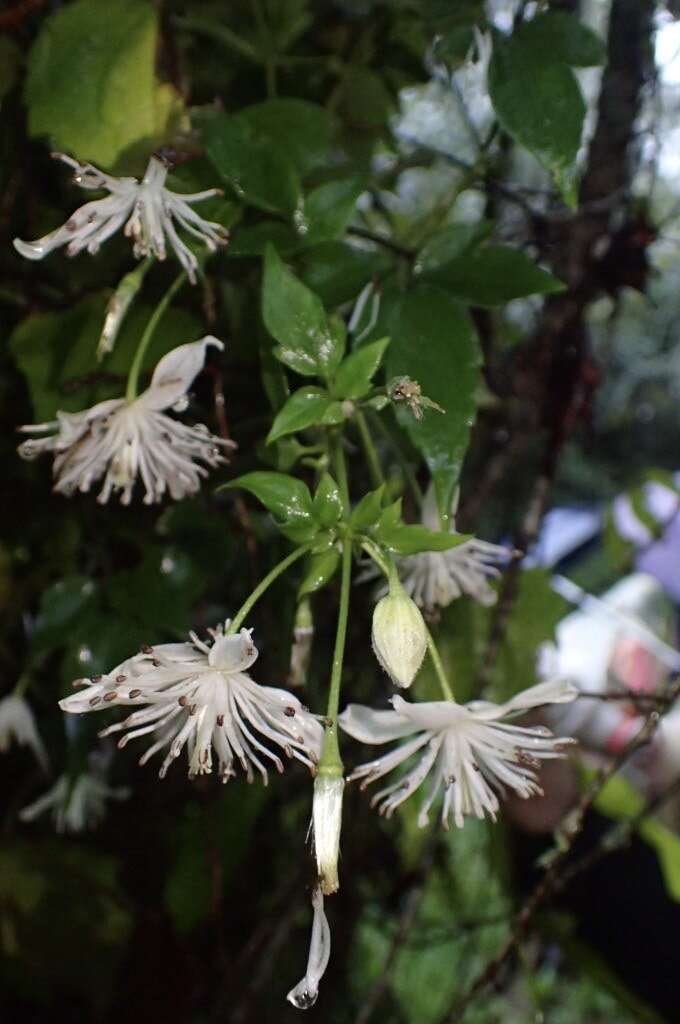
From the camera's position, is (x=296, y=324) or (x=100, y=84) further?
(x=100, y=84)

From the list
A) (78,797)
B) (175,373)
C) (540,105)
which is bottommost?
(78,797)

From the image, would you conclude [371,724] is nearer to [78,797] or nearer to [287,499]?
[287,499]

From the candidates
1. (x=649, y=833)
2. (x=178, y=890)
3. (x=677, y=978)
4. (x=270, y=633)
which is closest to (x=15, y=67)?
(x=270, y=633)

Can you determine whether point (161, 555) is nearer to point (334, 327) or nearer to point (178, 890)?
point (334, 327)

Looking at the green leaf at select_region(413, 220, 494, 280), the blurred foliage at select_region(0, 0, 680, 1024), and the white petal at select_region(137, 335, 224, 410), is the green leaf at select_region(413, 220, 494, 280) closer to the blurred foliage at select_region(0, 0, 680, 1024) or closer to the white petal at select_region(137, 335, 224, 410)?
the blurred foliage at select_region(0, 0, 680, 1024)

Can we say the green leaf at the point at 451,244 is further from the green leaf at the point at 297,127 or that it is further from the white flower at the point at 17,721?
the white flower at the point at 17,721

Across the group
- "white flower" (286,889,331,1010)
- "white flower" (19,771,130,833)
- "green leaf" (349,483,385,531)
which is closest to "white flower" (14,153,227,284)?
"green leaf" (349,483,385,531)

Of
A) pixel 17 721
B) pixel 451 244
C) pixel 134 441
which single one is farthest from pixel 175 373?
pixel 17 721
